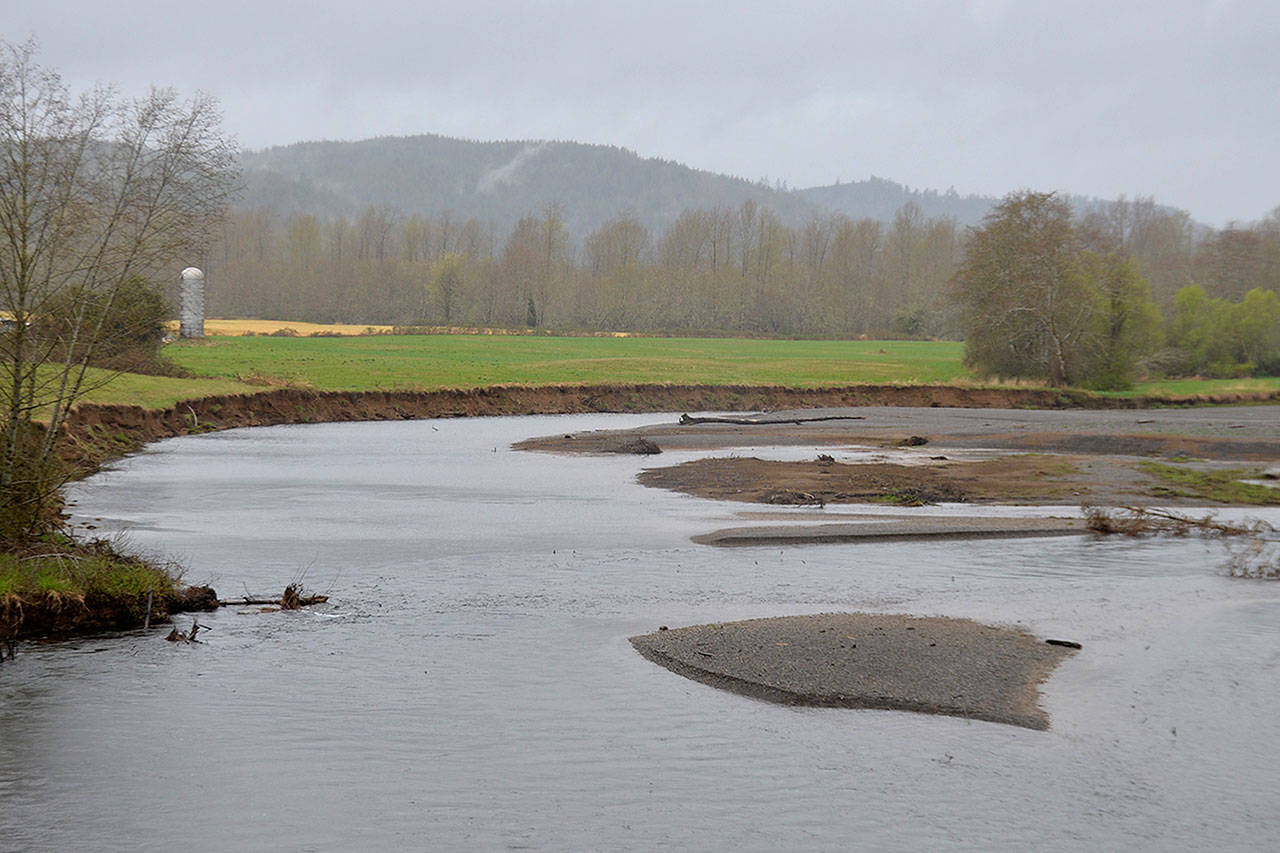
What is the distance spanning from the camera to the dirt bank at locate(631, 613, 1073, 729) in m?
11.2

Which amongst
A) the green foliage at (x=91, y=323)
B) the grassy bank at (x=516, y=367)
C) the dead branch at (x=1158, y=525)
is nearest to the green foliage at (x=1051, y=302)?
the grassy bank at (x=516, y=367)

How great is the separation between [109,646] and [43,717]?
8.10 feet

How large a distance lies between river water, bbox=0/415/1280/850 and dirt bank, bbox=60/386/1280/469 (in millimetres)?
18080

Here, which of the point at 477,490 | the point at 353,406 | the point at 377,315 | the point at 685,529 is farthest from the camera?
the point at 377,315

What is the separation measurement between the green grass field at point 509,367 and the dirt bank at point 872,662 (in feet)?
98.0

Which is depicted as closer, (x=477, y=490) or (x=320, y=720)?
(x=320, y=720)

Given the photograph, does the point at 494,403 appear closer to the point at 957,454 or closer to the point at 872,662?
the point at 957,454

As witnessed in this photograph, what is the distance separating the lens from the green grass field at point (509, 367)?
178 feet

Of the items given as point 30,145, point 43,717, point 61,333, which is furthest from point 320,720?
point 30,145

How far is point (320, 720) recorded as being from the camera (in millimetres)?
10477

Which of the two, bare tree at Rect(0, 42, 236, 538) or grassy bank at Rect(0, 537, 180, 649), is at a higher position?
bare tree at Rect(0, 42, 236, 538)

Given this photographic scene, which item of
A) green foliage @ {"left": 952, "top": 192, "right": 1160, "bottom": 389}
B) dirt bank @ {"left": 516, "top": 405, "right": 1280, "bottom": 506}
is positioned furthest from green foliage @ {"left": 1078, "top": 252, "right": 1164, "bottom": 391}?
dirt bank @ {"left": 516, "top": 405, "right": 1280, "bottom": 506}

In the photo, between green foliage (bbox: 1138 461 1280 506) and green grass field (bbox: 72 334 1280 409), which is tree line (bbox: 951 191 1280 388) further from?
green foliage (bbox: 1138 461 1280 506)

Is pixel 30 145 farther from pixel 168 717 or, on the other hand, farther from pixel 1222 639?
pixel 1222 639
